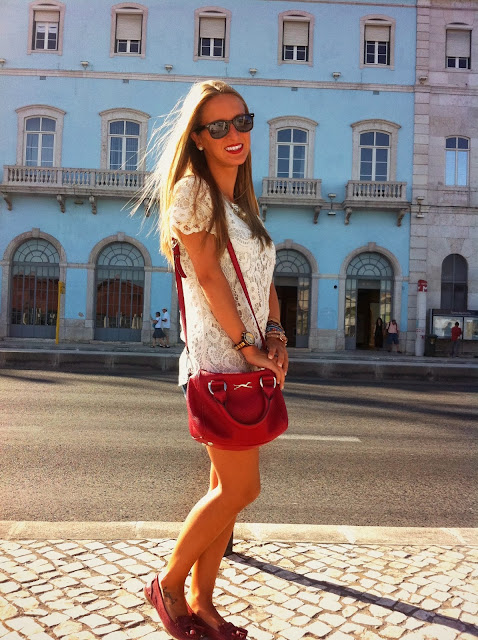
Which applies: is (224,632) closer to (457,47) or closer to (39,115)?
(39,115)

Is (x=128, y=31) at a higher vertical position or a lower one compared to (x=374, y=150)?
higher

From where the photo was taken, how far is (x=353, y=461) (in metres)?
5.58

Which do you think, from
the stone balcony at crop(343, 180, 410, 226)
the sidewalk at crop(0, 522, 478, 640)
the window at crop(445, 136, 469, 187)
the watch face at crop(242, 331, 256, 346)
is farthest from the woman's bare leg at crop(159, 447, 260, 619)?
the window at crop(445, 136, 469, 187)

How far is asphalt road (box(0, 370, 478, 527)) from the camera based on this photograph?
412 cm

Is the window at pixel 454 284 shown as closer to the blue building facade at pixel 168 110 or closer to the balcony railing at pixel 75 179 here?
the blue building facade at pixel 168 110

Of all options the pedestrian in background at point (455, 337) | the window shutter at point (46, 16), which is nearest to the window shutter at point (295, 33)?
the window shutter at point (46, 16)

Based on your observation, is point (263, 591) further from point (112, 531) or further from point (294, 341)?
point (294, 341)

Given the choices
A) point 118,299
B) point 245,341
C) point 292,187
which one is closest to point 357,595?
point 245,341

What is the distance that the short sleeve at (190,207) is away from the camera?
2018 mm

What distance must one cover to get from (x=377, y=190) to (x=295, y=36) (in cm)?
671

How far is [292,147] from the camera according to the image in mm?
23312

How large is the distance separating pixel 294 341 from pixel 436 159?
348 inches

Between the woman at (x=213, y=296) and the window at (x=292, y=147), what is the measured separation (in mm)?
21503

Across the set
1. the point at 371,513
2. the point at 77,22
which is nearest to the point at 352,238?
the point at 77,22
